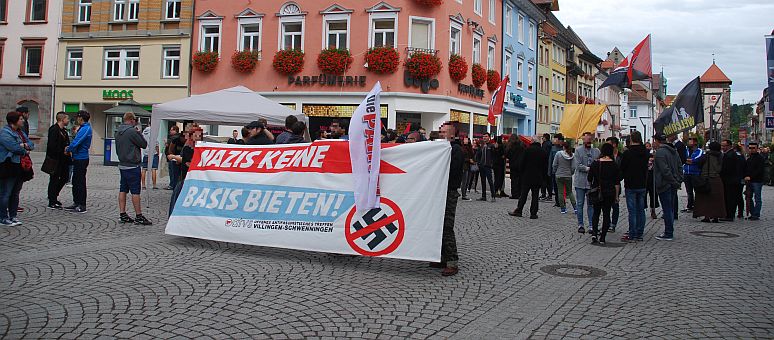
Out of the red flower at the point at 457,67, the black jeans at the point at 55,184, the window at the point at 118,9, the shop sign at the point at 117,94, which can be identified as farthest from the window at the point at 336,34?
the black jeans at the point at 55,184

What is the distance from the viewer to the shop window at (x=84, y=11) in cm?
3516

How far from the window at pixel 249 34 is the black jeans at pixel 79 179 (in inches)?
813

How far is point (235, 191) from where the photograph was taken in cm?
848

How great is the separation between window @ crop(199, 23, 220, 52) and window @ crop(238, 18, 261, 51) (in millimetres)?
1469

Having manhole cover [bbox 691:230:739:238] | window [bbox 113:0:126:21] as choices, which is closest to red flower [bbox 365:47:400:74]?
window [bbox 113:0:126:21]

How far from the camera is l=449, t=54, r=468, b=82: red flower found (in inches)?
1208

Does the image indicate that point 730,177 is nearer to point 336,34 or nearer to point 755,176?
point 755,176

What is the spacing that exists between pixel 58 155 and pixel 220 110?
3566 mm

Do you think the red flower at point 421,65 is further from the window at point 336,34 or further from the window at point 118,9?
the window at point 118,9

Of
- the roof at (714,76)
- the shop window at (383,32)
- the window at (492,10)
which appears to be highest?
the roof at (714,76)

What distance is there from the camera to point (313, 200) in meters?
7.81

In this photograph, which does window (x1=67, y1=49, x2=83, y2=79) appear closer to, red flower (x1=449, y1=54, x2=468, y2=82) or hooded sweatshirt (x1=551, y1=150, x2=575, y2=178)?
red flower (x1=449, y1=54, x2=468, y2=82)

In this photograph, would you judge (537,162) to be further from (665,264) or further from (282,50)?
(282,50)

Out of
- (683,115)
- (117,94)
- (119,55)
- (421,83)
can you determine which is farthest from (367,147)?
(119,55)
